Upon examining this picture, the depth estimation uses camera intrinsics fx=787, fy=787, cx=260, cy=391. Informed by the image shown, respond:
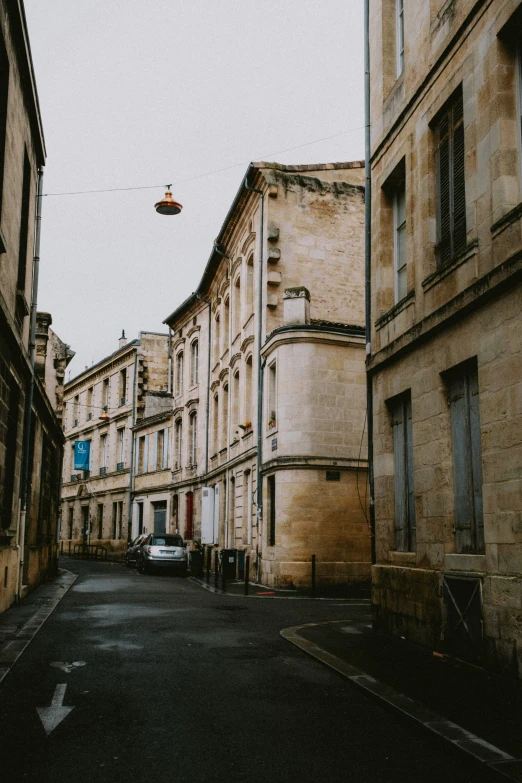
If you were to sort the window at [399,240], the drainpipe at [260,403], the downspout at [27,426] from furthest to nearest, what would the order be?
the drainpipe at [260,403] < the downspout at [27,426] < the window at [399,240]

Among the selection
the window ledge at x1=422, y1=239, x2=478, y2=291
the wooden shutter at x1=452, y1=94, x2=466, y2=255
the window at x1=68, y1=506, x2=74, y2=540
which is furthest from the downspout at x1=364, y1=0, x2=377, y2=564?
the window at x1=68, y1=506, x2=74, y2=540

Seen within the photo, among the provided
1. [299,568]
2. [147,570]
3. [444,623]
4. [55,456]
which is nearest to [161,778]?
[444,623]

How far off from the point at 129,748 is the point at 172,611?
29.3ft

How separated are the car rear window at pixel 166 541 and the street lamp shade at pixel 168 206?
1388cm

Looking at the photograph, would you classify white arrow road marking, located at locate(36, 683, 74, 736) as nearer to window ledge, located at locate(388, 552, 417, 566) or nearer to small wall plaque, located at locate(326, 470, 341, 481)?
window ledge, located at locate(388, 552, 417, 566)

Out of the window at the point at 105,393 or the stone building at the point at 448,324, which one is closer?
the stone building at the point at 448,324

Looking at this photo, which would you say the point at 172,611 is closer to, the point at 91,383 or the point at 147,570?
the point at 147,570

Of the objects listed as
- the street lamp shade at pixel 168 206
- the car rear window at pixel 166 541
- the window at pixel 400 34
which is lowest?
the car rear window at pixel 166 541

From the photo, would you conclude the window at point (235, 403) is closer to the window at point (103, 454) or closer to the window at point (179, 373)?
the window at point (179, 373)

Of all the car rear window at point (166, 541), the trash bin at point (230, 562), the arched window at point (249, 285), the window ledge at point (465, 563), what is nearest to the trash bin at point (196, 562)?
the car rear window at point (166, 541)

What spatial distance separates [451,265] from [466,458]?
2373mm

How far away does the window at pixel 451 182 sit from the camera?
9852 mm

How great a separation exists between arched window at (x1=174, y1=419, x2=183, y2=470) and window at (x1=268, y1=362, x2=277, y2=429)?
A: 596 inches

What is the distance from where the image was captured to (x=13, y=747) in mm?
5406
